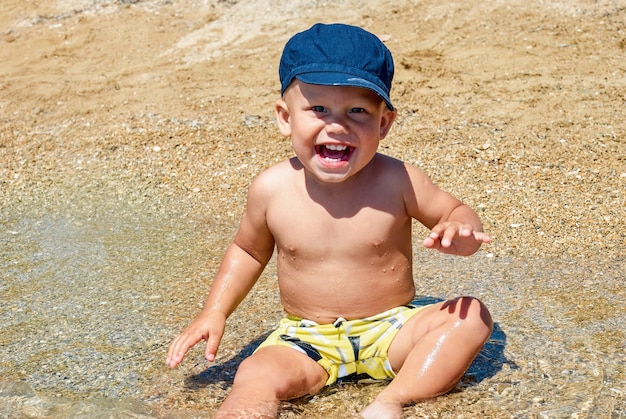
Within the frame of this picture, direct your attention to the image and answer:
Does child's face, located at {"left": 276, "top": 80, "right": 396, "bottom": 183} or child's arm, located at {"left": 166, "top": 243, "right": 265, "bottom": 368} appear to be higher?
child's face, located at {"left": 276, "top": 80, "right": 396, "bottom": 183}

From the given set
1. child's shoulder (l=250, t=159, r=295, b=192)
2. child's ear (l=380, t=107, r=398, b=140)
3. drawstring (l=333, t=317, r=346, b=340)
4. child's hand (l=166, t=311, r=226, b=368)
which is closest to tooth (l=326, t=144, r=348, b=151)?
child's ear (l=380, t=107, r=398, b=140)

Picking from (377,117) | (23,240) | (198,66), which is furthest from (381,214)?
(198,66)

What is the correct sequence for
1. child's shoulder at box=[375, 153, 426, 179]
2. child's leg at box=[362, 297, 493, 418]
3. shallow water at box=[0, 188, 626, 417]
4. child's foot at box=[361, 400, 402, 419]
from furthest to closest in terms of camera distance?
child's shoulder at box=[375, 153, 426, 179], shallow water at box=[0, 188, 626, 417], child's leg at box=[362, 297, 493, 418], child's foot at box=[361, 400, 402, 419]

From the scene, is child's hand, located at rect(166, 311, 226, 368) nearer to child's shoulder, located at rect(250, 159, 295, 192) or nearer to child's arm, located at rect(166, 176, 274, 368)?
child's arm, located at rect(166, 176, 274, 368)

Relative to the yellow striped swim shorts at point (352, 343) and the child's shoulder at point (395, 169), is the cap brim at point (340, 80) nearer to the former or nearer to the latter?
the child's shoulder at point (395, 169)

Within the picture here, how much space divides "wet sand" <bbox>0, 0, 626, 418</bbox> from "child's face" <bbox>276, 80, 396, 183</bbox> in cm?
74

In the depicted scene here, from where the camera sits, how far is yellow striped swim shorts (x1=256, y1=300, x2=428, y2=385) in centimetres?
276

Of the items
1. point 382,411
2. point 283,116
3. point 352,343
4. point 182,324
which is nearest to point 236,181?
point 182,324

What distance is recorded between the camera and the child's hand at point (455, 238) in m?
2.44

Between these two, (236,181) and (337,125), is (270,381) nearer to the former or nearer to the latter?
(337,125)

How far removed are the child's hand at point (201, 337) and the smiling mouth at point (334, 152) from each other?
2.20 feet

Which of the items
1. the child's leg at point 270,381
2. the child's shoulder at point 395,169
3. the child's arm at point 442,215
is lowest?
the child's leg at point 270,381

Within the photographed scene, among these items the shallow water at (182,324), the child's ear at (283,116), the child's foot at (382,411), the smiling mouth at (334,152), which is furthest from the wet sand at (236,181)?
the child's ear at (283,116)

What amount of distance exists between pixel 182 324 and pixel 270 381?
923 mm
